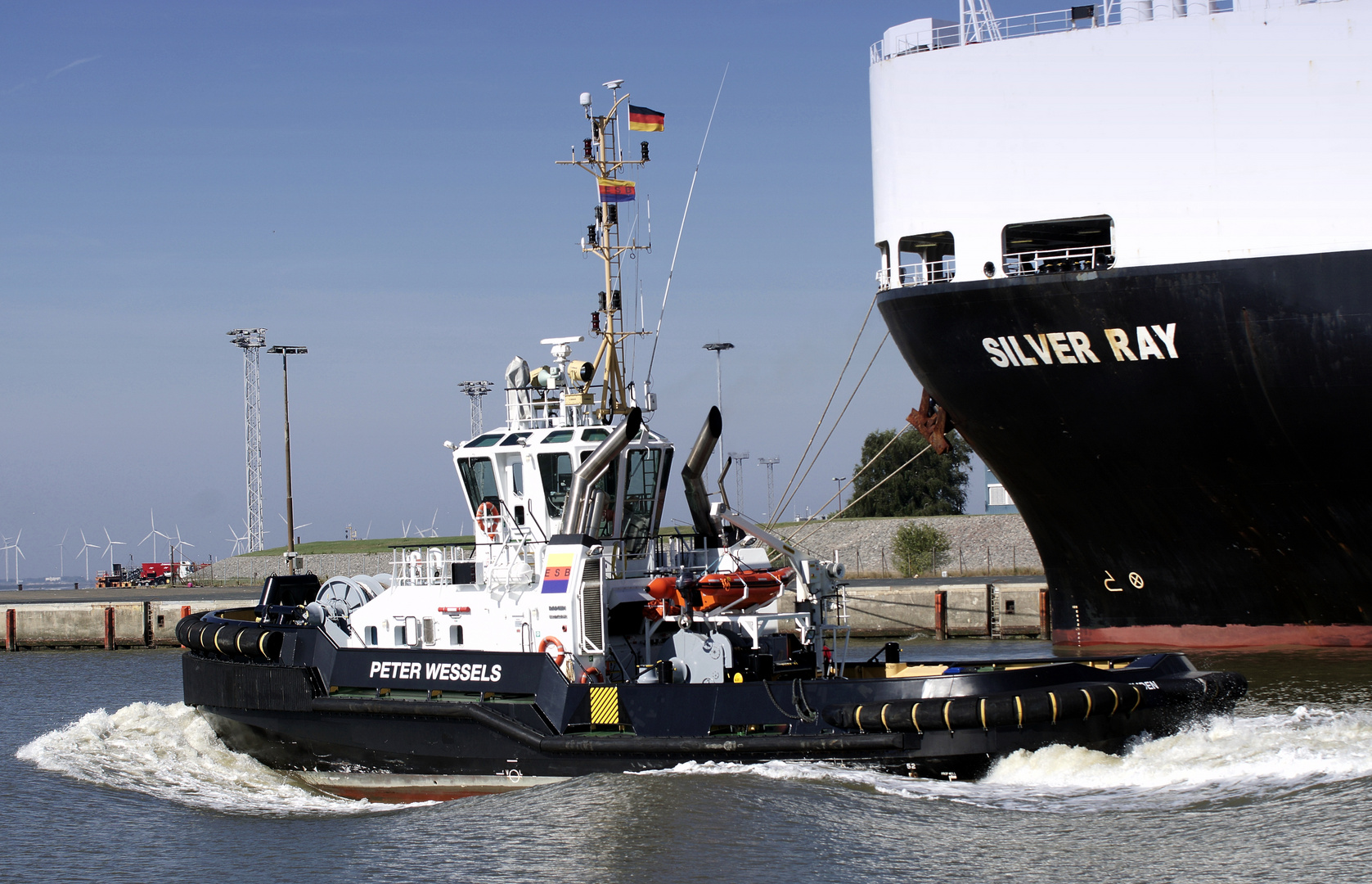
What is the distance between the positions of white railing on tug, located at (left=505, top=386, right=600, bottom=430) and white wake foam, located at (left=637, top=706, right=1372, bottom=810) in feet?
12.1

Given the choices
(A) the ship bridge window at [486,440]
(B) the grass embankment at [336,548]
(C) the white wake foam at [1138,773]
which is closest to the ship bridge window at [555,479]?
(A) the ship bridge window at [486,440]

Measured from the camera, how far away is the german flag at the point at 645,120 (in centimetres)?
1379

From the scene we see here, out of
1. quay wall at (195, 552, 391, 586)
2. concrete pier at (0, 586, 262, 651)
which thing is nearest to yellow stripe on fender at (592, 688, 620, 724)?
concrete pier at (0, 586, 262, 651)

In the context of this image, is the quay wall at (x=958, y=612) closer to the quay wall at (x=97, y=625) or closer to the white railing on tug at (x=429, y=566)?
the white railing on tug at (x=429, y=566)

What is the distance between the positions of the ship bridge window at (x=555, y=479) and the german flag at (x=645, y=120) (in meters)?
3.93

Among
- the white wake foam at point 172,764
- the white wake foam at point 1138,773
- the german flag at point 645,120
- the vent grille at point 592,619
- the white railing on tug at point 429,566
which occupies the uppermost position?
the german flag at point 645,120

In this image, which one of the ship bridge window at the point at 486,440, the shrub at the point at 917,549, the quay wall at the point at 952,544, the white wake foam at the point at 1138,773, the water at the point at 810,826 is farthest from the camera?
the quay wall at the point at 952,544

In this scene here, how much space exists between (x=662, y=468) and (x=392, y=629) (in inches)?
114

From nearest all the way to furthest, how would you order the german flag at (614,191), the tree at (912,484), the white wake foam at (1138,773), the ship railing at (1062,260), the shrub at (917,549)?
the white wake foam at (1138,773) → the german flag at (614,191) → the ship railing at (1062,260) → the shrub at (917,549) → the tree at (912,484)

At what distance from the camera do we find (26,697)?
64.1 feet

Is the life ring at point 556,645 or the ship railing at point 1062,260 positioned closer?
the life ring at point 556,645

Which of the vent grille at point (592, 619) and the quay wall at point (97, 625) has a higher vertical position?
the vent grille at point (592, 619)

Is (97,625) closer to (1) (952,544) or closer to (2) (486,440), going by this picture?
(2) (486,440)

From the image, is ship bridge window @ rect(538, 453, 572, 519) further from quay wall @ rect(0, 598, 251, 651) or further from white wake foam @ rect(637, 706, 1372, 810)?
quay wall @ rect(0, 598, 251, 651)
